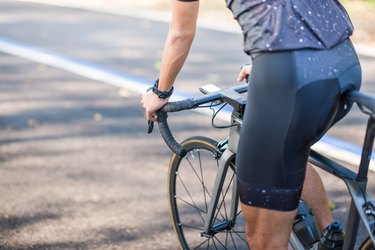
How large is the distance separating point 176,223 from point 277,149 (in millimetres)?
1734

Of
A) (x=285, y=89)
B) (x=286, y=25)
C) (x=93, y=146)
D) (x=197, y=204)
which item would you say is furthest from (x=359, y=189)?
(x=93, y=146)

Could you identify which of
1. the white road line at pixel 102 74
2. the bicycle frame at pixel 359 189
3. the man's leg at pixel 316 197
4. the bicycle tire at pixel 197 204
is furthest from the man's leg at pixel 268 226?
the white road line at pixel 102 74

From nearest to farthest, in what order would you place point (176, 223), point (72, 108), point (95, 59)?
point (176, 223), point (72, 108), point (95, 59)

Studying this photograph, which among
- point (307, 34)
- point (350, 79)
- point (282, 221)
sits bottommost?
point (282, 221)

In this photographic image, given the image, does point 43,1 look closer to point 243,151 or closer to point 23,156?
point 23,156

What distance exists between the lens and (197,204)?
16.0 ft

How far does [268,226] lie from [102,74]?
6.18 meters

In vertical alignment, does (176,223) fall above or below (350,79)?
below

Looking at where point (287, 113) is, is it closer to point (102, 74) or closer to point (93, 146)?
point (93, 146)

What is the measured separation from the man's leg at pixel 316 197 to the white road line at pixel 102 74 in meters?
2.23

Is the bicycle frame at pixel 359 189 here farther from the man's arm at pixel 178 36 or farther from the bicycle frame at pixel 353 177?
the man's arm at pixel 178 36

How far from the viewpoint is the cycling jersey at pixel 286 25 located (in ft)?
8.03

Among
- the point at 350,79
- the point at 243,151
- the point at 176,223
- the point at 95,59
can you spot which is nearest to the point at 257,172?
the point at 243,151

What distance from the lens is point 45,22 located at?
12578mm
